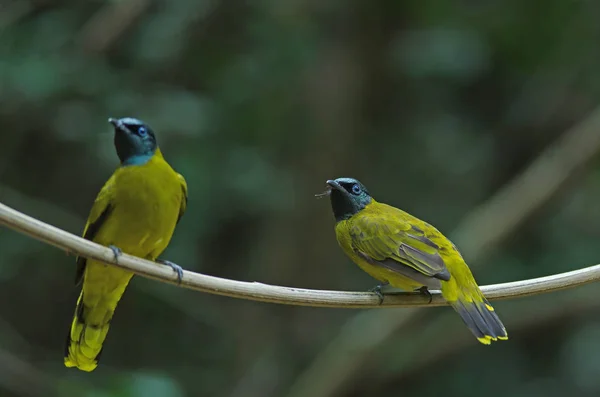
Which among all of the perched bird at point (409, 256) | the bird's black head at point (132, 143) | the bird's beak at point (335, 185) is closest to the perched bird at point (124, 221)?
the bird's black head at point (132, 143)

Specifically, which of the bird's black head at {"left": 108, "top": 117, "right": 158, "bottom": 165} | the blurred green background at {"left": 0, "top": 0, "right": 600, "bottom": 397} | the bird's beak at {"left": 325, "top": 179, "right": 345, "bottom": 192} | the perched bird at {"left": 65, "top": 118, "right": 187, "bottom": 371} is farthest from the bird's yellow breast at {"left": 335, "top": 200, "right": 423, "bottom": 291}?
the blurred green background at {"left": 0, "top": 0, "right": 600, "bottom": 397}

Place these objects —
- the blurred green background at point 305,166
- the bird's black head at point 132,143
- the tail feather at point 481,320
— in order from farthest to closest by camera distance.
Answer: the blurred green background at point 305,166 < the bird's black head at point 132,143 < the tail feather at point 481,320

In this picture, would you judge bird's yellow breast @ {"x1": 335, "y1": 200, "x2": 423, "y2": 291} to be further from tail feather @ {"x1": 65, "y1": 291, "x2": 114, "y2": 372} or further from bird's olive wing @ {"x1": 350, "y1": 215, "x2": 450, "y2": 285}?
tail feather @ {"x1": 65, "y1": 291, "x2": 114, "y2": 372}

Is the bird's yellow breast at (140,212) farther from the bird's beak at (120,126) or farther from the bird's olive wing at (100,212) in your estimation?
the bird's beak at (120,126)

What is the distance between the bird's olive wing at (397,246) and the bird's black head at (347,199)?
0.58 ft

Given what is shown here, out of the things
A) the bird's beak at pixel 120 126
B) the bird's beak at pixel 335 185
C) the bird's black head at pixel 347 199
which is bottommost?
the bird's black head at pixel 347 199

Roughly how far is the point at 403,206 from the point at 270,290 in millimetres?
5162

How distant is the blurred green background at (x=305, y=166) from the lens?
593cm

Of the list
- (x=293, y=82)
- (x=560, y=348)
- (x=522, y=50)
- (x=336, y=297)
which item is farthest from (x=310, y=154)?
(x=336, y=297)

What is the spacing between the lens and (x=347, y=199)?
3.96 m

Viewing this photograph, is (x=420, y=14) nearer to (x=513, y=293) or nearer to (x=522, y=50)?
(x=522, y=50)

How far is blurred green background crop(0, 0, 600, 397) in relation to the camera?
593cm

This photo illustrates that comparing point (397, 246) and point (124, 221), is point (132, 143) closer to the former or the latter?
point (124, 221)

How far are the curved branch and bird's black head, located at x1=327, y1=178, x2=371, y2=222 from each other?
767 mm
